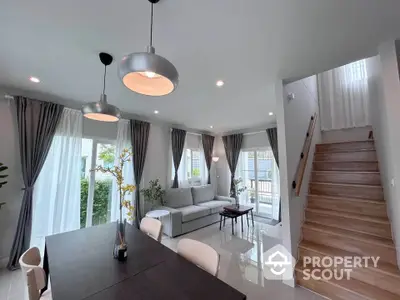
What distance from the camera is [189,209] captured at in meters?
4.48

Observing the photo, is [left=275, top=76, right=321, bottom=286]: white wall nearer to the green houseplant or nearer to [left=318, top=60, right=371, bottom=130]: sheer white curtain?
[left=318, top=60, right=371, bottom=130]: sheer white curtain

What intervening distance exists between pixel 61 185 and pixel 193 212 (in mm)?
2687

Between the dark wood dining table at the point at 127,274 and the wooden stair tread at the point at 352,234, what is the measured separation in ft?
7.45

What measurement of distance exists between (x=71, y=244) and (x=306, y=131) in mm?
3847

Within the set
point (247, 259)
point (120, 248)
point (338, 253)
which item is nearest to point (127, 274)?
point (120, 248)

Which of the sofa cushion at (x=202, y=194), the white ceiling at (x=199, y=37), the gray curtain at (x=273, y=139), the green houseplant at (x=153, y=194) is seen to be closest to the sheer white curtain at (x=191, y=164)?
the sofa cushion at (x=202, y=194)

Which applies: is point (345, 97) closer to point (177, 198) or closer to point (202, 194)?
point (202, 194)

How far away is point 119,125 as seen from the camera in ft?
13.8

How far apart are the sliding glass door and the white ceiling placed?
325 cm

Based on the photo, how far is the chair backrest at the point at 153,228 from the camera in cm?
214

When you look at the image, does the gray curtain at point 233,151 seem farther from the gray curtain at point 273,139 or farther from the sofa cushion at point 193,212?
the sofa cushion at point 193,212

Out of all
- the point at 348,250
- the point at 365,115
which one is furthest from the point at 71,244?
the point at 365,115

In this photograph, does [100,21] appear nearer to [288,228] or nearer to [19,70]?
[19,70]

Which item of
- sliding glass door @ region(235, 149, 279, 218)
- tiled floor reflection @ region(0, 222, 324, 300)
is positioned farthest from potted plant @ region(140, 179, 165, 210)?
sliding glass door @ region(235, 149, 279, 218)
